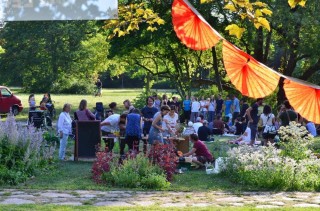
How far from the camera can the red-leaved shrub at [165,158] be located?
1406 centimetres

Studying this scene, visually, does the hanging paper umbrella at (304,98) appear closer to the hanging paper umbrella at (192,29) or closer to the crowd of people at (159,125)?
the hanging paper umbrella at (192,29)

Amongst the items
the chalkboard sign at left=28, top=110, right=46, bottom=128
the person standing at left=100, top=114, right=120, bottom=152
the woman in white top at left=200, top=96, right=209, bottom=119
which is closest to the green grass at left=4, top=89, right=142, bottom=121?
the woman in white top at left=200, top=96, right=209, bottom=119

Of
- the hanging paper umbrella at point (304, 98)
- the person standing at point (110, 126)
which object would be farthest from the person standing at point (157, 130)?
the hanging paper umbrella at point (304, 98)

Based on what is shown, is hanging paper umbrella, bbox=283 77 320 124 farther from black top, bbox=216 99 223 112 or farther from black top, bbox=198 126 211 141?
black top, bbox=216 99 223 112

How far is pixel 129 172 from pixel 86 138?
4411 millimetres

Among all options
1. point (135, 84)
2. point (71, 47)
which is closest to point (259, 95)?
point (71, 47)

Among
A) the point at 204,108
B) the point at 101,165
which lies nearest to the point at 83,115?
the point at 101,165

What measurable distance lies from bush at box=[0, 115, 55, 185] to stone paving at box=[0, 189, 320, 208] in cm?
129

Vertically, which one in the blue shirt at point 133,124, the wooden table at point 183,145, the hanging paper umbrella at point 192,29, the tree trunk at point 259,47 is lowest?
the wooden table at point 183,145

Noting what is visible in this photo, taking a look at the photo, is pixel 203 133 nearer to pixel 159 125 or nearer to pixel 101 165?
pixel 159 125

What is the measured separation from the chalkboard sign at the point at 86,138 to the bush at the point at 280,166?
13.5 feet

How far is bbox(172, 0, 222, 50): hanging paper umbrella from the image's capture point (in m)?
5.70

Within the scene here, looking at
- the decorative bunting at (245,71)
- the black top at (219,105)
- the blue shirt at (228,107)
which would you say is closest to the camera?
the decorative bunting at (245,71)

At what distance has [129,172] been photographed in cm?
1337
